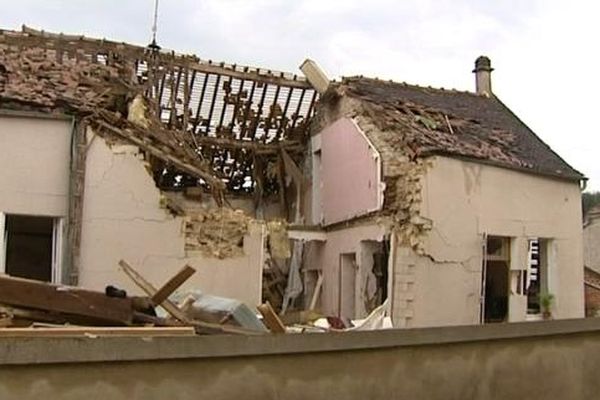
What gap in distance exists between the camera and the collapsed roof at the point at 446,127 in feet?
51.9

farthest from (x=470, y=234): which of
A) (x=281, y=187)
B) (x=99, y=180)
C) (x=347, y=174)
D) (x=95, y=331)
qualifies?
(x=95, y=331)

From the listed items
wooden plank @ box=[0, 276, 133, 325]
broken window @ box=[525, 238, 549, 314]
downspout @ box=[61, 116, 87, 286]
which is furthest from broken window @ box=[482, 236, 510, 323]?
wooden plank @ box=[0, 276, 133, 325]

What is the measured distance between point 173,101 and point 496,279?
862 cm

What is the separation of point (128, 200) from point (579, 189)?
1110 centimetres

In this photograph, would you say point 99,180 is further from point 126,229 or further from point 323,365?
point 323,365

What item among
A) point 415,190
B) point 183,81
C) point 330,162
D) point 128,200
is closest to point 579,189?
point 415,190

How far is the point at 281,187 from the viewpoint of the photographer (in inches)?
789

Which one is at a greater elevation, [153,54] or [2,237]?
[153,54]

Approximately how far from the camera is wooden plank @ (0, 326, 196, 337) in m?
4.59

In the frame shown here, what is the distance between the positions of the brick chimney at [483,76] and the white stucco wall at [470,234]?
533 cm

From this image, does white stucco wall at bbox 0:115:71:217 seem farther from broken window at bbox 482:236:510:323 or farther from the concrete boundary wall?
broken window at bbox 482:236:510:323

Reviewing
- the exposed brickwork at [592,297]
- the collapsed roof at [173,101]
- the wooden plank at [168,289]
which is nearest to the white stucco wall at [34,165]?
the collapsed roof at [173,101]

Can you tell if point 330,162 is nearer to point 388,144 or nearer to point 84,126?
point 388,144

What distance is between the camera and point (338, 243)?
687 inches
